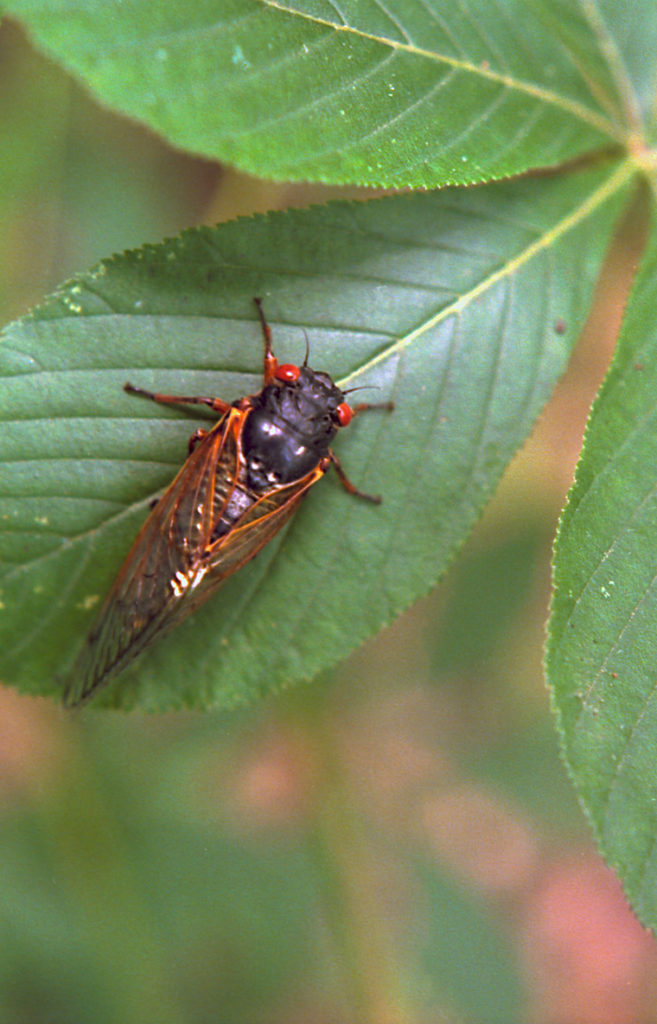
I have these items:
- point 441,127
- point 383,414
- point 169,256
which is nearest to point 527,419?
point 383,414

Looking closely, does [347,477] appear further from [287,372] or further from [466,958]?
[466,958]

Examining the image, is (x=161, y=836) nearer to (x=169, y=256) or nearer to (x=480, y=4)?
(x=169, y=256)

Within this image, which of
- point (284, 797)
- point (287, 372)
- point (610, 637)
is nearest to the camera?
point (610, 637)

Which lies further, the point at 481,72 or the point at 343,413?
the point at 343,413

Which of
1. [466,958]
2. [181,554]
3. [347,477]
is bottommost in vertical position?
[466,958]

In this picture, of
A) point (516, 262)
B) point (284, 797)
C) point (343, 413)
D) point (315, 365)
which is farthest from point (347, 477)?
point (284, 797)

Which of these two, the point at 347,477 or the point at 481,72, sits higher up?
the point at 481,72
